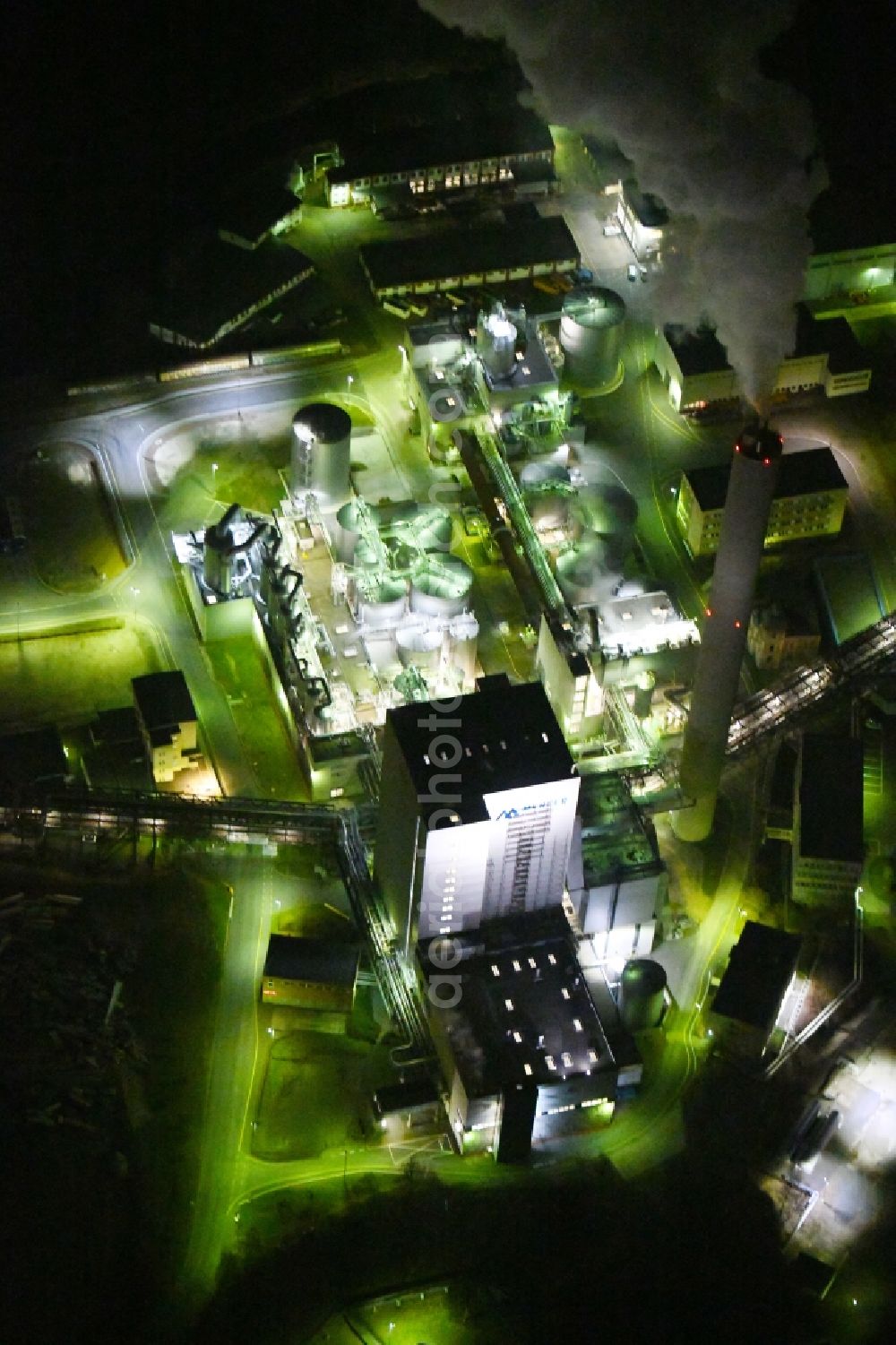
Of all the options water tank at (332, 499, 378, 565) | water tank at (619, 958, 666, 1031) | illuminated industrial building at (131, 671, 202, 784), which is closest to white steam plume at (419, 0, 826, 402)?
water tank at (332, 499, 378, 565)

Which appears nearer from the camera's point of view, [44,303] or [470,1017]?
[470,1017]

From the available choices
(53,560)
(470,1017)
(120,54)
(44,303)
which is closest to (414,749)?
(470,1017)

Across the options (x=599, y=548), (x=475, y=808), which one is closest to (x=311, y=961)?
(x=475, y=808)

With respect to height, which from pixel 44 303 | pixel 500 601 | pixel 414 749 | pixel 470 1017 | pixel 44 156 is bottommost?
pixel 470 1017

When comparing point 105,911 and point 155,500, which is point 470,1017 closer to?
point 105,911

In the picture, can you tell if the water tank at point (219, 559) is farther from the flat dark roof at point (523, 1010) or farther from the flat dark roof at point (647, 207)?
the flat dark roof at point (647, 207)

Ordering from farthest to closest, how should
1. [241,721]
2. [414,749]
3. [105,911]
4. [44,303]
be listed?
[44,303] < [241,721] < [105,911] < [414,749]
